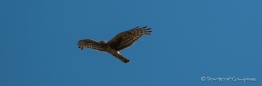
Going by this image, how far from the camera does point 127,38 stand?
18.6 m

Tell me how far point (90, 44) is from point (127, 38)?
1.44 m

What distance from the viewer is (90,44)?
64.0ft

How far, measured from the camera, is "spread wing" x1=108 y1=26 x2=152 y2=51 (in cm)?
1852

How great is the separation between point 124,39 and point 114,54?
20.9 inches

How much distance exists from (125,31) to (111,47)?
2.26 feet

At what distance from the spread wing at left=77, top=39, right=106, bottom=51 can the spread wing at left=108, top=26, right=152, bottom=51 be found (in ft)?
1.24

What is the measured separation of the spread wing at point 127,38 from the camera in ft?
60.7

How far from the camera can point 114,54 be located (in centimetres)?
1872

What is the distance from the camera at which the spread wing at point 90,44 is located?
19.0 m

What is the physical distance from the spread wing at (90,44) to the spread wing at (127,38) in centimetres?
38

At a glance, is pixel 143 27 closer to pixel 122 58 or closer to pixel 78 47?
pixel 122 58

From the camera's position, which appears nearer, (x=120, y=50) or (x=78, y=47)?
(x=120, y=50)

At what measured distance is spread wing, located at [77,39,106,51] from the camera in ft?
62.5

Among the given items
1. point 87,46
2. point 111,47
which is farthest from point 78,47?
point 111,47
